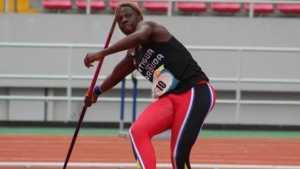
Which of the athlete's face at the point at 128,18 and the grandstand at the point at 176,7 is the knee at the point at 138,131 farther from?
the grandstand at the point at 176,7

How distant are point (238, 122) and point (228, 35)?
7.83ft

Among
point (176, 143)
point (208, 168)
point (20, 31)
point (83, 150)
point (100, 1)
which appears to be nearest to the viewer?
point (176, 143)

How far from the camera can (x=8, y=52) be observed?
16.2 m

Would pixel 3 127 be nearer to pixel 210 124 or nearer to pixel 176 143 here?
pixel 210 124

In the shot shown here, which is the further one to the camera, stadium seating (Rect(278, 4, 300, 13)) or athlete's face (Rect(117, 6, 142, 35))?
stadium seating (Rect(278, 4, 300, 13))

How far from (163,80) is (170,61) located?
157 millimetres

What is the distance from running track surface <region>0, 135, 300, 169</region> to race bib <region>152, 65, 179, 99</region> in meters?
4.03

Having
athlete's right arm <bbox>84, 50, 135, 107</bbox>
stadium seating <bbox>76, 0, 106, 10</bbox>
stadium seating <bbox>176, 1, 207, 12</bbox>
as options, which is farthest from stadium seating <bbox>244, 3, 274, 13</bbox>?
athlete's right arm <bbox>84, 50, 135, 107</bbox>

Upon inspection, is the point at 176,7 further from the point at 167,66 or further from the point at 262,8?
the point at 167,66

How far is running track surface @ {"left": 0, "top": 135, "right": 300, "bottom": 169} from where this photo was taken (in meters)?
10.3

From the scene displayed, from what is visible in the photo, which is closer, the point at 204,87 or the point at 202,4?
the point at 204,87

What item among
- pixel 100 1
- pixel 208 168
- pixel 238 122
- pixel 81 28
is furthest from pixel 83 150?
pixel 100 1

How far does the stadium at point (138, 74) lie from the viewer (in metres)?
15.6

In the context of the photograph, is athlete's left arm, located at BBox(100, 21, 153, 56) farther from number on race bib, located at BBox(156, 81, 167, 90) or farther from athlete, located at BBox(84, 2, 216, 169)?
number on race bib, located at BBox(156, 81, 167, 90)
